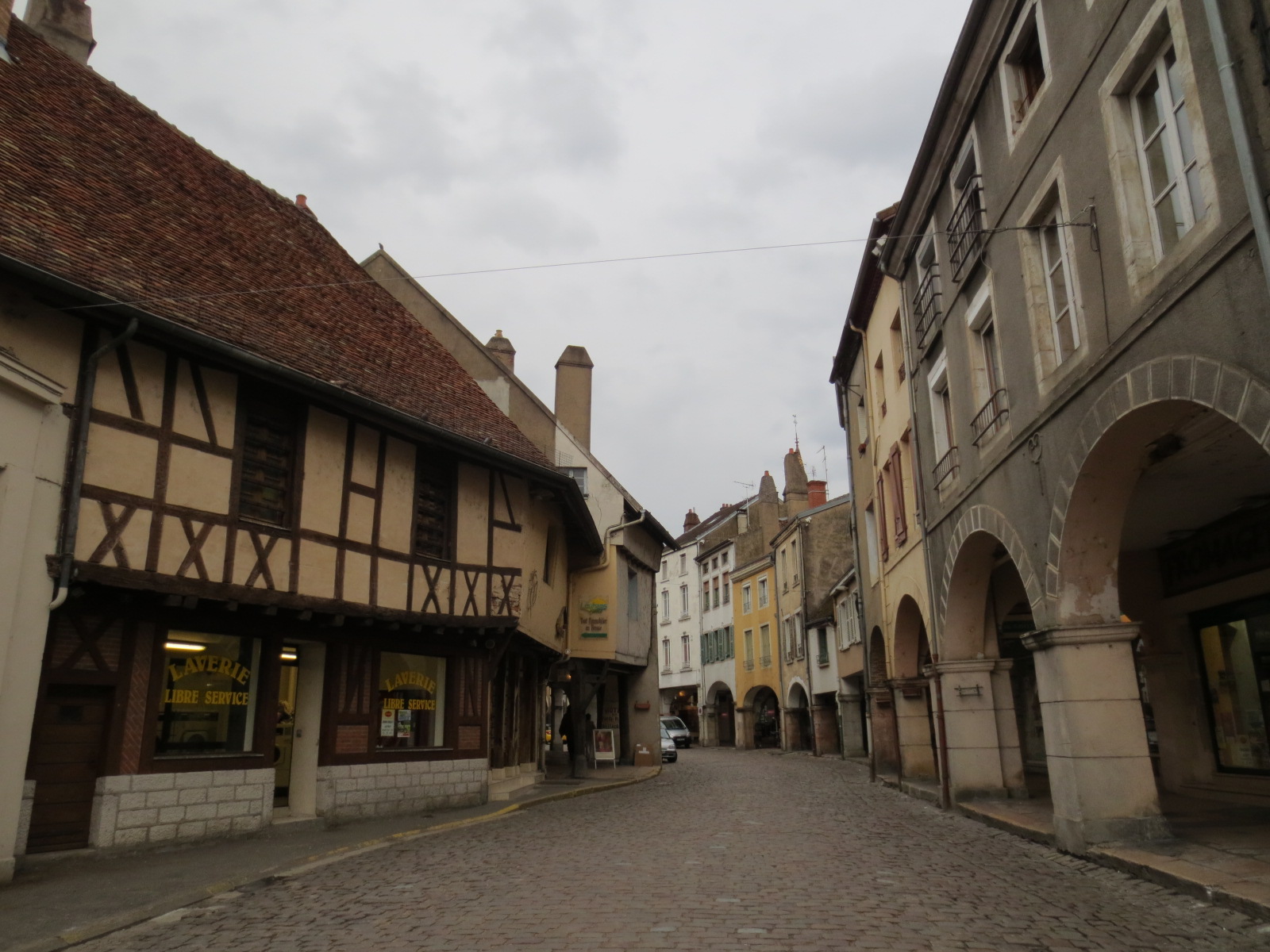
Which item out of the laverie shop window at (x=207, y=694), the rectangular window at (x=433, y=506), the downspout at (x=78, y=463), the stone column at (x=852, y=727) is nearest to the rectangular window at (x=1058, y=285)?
the rectangular window at (x=433, y=506)

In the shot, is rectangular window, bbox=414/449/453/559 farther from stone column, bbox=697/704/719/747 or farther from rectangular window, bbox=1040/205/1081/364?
stone column, bbox=697/704/719/747

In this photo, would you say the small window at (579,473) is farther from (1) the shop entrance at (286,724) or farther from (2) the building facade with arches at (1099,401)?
(1) the shop entrance at (286,724)

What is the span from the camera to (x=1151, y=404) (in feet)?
24.4

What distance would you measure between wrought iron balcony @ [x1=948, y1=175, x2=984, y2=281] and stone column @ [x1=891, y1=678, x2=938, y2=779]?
325 inches

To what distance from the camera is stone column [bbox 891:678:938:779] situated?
18.1 meters

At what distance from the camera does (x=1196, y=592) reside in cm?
1262

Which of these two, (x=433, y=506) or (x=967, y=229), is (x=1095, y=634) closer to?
(x=967, y=229)

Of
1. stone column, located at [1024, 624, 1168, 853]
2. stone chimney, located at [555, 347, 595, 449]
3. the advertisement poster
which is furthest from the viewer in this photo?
stone chimney, located at [555, 347, 595, 449]

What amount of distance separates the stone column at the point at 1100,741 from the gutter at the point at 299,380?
811 centimetres

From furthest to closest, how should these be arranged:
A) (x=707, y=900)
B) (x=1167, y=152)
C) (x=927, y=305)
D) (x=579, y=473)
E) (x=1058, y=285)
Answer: (x=579, y=473) → (x=927, y=305) → (x=1058, y=285) → (x=1167, y=152) → (x=707, y=900)

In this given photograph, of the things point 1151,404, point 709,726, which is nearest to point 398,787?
point 1151,404

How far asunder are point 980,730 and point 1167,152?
27.7 ft

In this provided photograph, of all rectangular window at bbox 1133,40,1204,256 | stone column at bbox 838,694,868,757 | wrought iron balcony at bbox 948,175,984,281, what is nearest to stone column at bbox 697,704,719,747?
stone column at bbox 838,694,868,757

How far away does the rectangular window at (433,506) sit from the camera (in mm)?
14164
